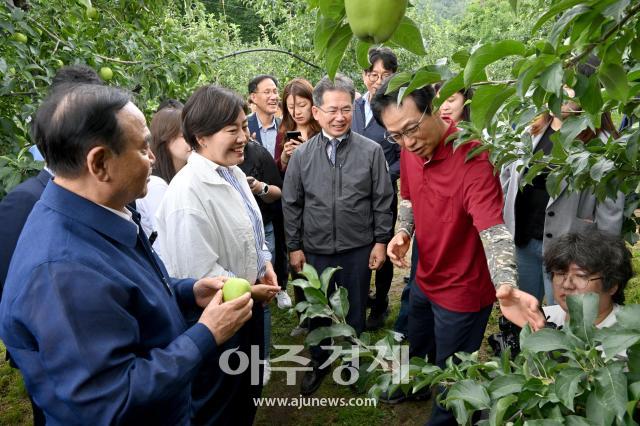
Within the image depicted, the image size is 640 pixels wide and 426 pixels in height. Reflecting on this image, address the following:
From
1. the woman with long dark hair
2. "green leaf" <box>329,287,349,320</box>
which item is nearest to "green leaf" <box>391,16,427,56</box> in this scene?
"green leaf" <box>329,287,349,320</box>

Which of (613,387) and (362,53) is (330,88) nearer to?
(362,53)

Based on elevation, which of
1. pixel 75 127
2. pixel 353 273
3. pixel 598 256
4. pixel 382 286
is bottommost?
pixel 382 286

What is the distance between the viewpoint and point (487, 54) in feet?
2.39

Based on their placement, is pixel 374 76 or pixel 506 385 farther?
pixel 374 76

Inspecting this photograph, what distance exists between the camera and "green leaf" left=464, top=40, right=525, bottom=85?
72 cm

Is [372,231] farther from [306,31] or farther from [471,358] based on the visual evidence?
[306,31]

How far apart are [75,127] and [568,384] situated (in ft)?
3.68

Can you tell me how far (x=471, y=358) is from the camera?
4.11 ft

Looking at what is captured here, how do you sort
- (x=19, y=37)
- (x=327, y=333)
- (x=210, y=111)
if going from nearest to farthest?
(x=327, y=333)
(x=210, y=111)
(x=19, y=37)

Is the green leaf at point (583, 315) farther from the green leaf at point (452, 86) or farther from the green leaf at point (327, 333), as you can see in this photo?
the green leaf at point (327, 333)

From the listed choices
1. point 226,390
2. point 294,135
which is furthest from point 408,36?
point 294,135

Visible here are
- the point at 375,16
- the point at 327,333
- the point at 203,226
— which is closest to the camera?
the point at 375,16

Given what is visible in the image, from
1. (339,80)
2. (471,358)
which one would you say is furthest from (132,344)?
(339,80)

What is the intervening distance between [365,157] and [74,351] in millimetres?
2090
